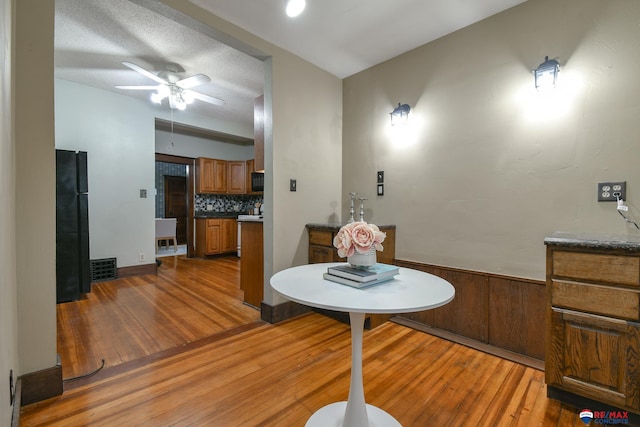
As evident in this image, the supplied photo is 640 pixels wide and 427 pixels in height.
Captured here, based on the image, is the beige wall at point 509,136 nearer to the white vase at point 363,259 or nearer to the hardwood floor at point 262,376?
the hardwood floor at point 262,376

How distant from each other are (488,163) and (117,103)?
15.5 feet

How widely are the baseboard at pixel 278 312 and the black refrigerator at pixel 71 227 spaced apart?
2.24 m

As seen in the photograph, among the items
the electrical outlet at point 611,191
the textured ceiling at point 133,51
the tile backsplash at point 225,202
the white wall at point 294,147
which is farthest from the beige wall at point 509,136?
the tile backsplash at point 225,202

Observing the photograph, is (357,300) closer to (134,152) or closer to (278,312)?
(278,312)

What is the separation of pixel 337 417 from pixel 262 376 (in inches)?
23.1

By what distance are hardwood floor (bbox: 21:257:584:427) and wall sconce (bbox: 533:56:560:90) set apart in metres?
1.87

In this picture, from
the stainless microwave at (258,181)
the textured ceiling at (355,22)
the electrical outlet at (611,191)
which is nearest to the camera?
the electrical outlet at (611,191)

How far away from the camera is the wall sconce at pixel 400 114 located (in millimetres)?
2512

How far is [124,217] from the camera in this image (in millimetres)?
3992

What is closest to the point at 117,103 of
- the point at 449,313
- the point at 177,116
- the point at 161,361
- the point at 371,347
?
the point at 177,116

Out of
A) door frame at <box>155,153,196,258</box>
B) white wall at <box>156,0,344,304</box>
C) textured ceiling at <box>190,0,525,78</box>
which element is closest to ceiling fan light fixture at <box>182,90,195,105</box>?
white wall at <box>156,0,344,304</box>

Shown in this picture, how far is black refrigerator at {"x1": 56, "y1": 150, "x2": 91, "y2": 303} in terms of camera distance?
293cm

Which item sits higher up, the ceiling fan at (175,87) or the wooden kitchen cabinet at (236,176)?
the ceiling fan at (175,87)

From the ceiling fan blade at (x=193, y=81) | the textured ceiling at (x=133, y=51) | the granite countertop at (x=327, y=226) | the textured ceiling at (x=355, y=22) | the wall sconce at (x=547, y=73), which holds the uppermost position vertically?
the textured ceiling at (x=133, y=51)
